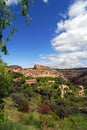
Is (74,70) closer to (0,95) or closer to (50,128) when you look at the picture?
(50,128)

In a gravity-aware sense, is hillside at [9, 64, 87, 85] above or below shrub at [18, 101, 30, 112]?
above

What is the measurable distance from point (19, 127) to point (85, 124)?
32.5 feet

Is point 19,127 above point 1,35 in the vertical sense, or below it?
below

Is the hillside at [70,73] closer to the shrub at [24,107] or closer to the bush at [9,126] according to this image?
the shrub at [24,107]

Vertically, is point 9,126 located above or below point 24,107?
below

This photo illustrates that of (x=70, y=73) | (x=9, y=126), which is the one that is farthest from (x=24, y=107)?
(x=70, y=73)

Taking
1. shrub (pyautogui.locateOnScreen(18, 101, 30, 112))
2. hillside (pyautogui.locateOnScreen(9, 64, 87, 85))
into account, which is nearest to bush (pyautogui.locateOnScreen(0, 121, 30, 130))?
shrub (pyautogui.locateOnScreen(18, 101, 30, 112))

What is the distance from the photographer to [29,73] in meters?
103

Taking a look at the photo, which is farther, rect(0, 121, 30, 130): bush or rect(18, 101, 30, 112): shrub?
rect(18, 101, 30, 112): shrub

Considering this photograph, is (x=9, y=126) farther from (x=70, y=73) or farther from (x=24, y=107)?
(x=70, y=73)

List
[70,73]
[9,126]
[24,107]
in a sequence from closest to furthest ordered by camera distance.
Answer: [9,126]
[24,107]
[70,73]

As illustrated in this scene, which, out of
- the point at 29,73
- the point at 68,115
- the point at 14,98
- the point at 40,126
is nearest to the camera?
the point at 40,126

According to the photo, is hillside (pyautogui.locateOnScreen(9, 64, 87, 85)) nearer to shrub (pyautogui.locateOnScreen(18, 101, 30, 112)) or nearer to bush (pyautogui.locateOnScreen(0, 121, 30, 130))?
shrub (pyautogui.locateOnScreen(18, 101, 30, 112))

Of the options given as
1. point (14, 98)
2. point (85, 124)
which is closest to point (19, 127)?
point (85, 124)
